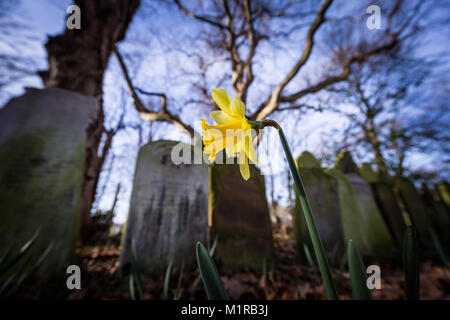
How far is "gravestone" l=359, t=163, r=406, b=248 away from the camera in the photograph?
3.81 m

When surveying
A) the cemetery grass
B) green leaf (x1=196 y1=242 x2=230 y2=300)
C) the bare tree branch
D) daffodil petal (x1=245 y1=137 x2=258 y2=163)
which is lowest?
the cemetery grass

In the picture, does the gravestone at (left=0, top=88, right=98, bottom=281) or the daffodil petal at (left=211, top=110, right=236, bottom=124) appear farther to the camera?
the gravestone at (left=0, top=88, right=98, bottom=281)

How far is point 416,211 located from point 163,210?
225 inches

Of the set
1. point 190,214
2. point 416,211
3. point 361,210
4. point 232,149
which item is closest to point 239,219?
point 190,214

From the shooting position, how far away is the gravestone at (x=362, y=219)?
3275 millimetres

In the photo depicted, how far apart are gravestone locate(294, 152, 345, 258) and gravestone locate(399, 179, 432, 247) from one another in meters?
2.47

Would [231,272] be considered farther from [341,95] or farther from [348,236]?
[341,95]

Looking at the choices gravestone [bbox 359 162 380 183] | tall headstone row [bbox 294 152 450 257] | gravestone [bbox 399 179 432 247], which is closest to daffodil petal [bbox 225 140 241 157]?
tall headstone row [bbox 294 152 450 257]

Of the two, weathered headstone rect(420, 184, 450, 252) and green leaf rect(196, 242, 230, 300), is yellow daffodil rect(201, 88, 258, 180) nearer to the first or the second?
green leaf rect(196, 242, 230, 300)

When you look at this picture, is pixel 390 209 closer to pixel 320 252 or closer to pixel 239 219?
pixel 239 219

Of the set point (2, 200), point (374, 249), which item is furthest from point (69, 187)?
point (374, 249)

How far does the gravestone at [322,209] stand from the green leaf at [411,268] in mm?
2469

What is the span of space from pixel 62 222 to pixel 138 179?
0.95m

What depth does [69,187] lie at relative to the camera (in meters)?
2.34
